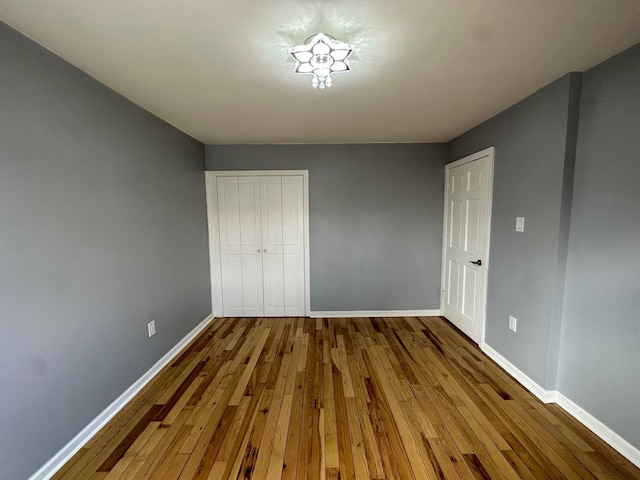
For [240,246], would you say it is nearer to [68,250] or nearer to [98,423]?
[68,250]

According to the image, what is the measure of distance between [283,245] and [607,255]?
9.60 ft

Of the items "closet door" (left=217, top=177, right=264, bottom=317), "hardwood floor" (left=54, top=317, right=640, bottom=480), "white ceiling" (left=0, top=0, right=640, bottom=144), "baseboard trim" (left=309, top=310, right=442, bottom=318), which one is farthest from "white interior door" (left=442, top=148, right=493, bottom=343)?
"closet door" (left=217, top=177, right=264, bottom=317)

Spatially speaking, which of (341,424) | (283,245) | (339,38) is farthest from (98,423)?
(339,38)

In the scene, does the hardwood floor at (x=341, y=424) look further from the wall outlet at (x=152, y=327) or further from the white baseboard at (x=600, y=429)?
the wall outlet at (x=152, y=327)

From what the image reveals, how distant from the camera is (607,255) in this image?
161 cm

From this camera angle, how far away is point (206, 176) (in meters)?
3.40

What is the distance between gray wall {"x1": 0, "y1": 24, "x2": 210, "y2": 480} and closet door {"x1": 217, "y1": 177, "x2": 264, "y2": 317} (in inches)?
41.2

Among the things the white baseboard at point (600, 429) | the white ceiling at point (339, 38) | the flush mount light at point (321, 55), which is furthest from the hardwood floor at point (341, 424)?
the white ceiling at point (339, 38)

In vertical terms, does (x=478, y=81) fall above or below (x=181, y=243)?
above

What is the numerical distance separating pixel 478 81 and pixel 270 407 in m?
2.71

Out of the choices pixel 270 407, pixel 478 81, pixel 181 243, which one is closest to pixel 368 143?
pixel 478 81

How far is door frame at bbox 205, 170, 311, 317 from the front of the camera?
11.2 ft

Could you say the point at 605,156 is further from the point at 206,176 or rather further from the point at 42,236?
the point at 206,176

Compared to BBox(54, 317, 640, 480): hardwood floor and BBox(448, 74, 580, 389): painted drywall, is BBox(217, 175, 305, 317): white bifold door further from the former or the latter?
BBox(448, 74, 580, 389): painted drywall
